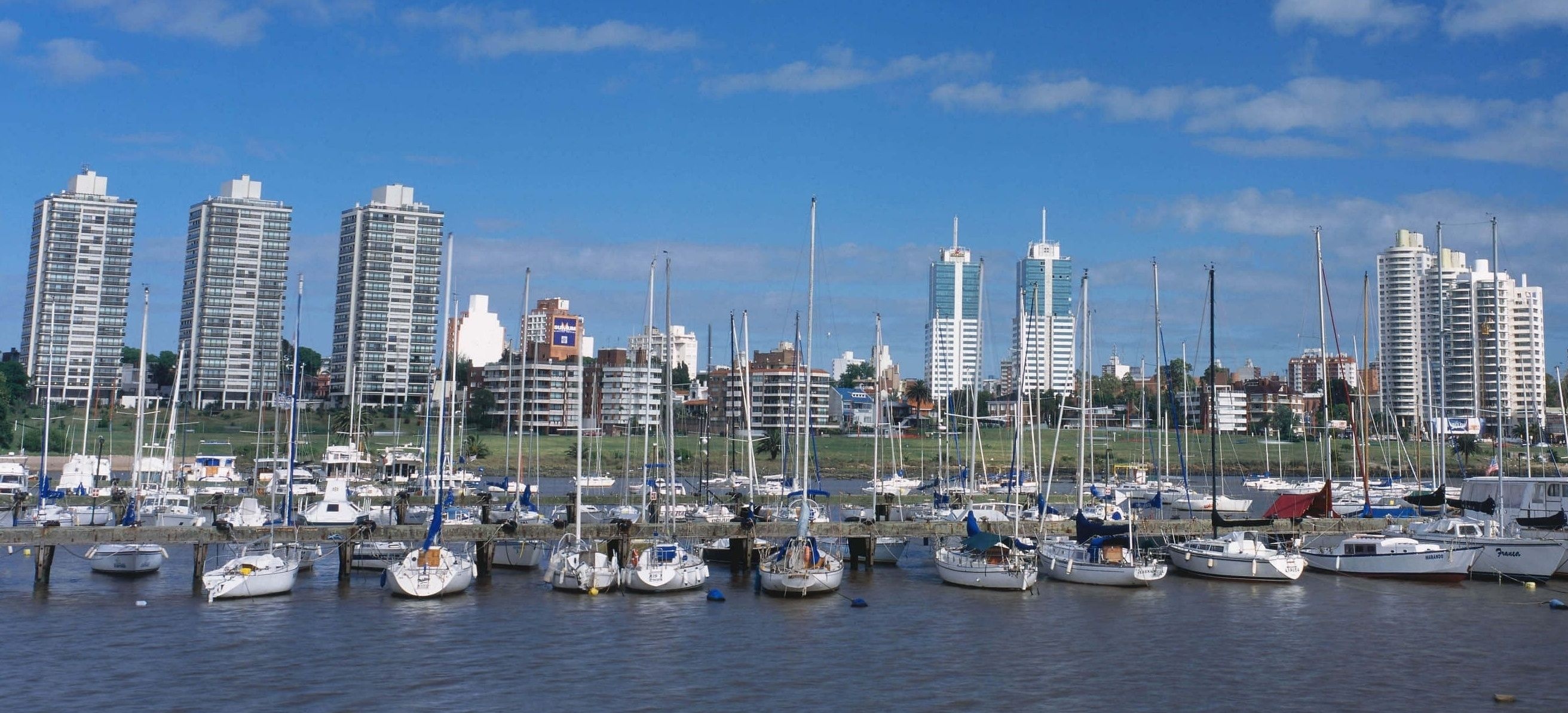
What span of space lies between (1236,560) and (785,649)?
24.3 metres

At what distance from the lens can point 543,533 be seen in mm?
54312

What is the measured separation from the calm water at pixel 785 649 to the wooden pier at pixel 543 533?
6.23 feet

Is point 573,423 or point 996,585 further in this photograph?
point 573,423

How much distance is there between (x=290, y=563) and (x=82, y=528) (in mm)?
8371

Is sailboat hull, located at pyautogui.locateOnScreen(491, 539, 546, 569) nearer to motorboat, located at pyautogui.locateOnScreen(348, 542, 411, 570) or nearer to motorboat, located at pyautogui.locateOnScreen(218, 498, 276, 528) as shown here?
motorboat, located at pyautogui.locateOnScreen(348, 542, 411, 570)

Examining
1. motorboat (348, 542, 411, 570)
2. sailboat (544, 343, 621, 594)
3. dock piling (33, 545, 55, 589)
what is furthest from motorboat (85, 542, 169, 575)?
sailboat (544, 343, 621, 594)

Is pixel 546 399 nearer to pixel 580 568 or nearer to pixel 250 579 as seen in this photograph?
pixel 580 568

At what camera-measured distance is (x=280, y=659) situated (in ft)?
116

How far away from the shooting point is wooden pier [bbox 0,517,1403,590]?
48.6m

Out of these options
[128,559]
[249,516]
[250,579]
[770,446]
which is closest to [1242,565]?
[250,579]

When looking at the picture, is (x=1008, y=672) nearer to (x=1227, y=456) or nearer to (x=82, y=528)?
(x=82, y=528)

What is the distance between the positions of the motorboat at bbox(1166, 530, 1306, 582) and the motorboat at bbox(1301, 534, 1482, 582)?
2.70 meters

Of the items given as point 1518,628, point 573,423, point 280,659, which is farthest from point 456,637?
point 573,423

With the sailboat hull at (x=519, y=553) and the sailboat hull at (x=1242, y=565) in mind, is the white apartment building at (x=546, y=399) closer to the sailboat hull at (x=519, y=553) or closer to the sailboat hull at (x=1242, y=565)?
the sailboat hull at (x=519, y=553)
